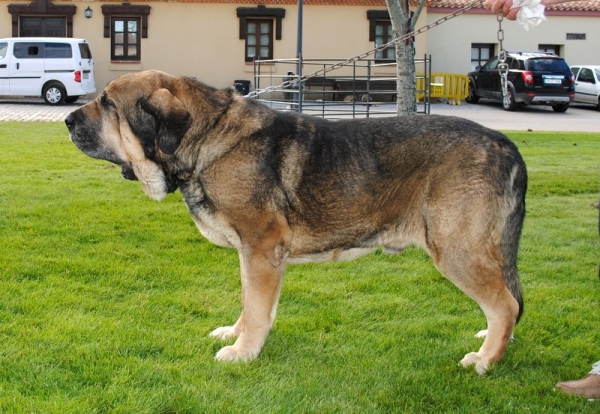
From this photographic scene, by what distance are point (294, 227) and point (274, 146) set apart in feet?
1.61

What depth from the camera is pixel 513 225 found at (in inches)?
174

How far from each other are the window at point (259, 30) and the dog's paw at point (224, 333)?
102 feet

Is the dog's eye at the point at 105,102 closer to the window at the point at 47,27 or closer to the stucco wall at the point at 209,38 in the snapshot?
the stucco wall at the point at 209,38

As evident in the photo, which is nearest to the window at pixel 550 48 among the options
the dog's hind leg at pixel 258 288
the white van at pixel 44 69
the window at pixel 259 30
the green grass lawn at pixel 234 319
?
the window at pixel 259 30

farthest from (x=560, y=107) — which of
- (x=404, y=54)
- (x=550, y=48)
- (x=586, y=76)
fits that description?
(x=404, y=54)

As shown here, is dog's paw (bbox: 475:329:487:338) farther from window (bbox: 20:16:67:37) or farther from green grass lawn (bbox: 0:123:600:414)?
window (bbox: 20:16:67:37)

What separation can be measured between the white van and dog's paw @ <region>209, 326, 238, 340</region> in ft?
84.3

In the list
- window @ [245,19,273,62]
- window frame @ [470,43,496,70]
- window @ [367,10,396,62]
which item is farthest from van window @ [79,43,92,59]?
window frame @ [470,43,496,70]

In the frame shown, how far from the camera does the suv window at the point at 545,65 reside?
2988 centimetres

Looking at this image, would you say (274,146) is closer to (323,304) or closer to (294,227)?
(294,227)

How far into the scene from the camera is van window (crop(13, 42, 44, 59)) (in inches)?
1150

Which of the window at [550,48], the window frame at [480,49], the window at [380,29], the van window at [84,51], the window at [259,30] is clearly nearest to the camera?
the van window at [84,51]

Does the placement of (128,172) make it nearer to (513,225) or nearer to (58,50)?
(513,225)

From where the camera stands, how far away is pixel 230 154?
4492mm
